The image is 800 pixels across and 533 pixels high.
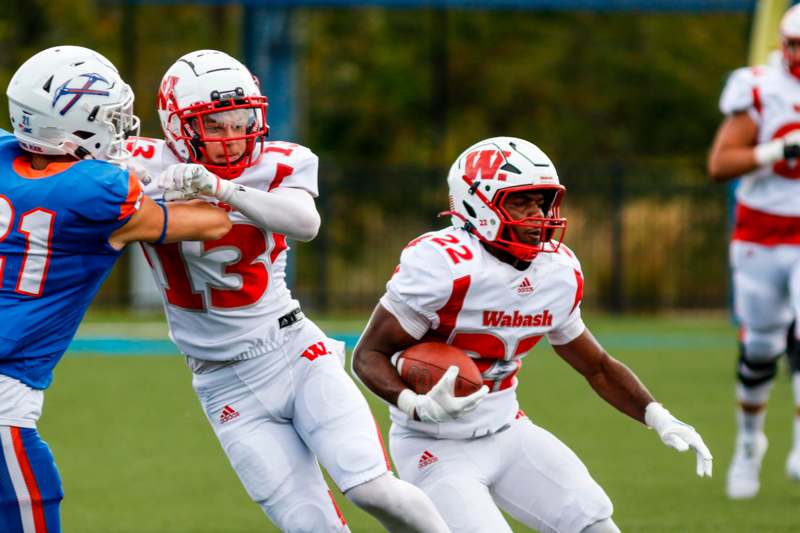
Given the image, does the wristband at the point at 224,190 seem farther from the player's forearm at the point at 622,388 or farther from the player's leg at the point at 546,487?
the player's forearm at the point at 622,388

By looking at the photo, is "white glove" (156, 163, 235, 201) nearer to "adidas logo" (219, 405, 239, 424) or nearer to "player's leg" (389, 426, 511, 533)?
"adidas logo" (219, 405, 239, 424)

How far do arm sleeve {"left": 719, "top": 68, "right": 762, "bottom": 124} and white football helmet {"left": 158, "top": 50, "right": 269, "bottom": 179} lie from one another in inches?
135

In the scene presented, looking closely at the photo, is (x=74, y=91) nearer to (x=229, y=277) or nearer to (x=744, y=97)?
(x=229, y=277)

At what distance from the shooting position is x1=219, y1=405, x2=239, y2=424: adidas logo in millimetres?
4727

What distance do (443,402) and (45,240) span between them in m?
1.27

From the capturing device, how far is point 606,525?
4543mm

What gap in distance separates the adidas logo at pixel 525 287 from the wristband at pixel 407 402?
1.64ft

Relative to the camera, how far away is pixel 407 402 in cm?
439

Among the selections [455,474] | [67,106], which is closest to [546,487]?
[455,474]

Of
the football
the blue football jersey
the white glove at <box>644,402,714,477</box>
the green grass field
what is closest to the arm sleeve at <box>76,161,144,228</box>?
the blue football jersey

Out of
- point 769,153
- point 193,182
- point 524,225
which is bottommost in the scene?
point 769,153

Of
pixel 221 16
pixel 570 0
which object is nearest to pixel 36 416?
pixel 570 0

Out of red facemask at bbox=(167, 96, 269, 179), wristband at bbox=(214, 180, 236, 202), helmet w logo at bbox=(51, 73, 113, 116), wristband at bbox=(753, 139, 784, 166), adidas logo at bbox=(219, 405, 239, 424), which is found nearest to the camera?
helmet w logo at bbox=(51, 73, 113, 116)

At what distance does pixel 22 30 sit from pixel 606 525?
18.3 m
